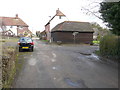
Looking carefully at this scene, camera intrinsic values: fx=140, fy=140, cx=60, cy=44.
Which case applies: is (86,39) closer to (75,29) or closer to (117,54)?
(75,29)

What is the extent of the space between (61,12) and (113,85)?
39711 millimetres

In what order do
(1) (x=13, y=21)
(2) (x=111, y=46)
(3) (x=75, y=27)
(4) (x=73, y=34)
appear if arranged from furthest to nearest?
(1) (x=13, y=21) → (3) (x=75, y=27) → (4) (x=73, y=34) → (2) (x=111, y=46)

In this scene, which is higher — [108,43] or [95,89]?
[108,43]

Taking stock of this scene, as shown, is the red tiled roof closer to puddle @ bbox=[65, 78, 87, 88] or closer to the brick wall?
the brick wall

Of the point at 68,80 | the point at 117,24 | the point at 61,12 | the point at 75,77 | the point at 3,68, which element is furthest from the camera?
the point at 61,12

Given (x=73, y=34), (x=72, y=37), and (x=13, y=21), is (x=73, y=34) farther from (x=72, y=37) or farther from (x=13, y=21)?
(x=13, y=21)

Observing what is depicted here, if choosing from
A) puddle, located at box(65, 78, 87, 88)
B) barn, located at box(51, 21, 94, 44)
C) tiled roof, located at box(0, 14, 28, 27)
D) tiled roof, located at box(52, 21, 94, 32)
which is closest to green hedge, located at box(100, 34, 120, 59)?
puddle, located at box(65, 78, 87, 88)

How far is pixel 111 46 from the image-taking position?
12.1 meters

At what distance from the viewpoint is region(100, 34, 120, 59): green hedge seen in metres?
11.1

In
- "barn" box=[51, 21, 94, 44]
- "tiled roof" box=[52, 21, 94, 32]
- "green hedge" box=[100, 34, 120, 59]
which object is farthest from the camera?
"tiled roof" box=[52, 21, 94, 32]

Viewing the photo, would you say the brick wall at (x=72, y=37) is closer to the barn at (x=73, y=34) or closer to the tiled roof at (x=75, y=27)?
the barn at (x=73, y=34)

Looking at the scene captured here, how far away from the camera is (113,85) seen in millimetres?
5863

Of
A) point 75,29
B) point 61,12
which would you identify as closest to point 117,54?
point 75,29

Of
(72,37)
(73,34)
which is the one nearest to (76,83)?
(73,34)
